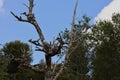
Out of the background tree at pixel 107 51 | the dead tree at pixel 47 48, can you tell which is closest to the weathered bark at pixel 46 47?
the dead tree at pixel 47 48

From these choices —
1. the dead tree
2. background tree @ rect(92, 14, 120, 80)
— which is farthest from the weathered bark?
background tree @ rect(92, 14, 120, 80)

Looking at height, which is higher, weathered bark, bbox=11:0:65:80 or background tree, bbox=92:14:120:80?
background tree, bbox=92:14:120:80

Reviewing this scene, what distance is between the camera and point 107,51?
300 ft

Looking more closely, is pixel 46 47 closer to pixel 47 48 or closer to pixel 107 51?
pixel 47 48

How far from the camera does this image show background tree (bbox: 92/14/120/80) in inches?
3469

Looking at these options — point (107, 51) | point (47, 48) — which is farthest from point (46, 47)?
point (107, 51)

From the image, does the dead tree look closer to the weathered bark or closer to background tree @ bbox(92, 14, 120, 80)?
the weathered bark

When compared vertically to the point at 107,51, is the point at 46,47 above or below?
below

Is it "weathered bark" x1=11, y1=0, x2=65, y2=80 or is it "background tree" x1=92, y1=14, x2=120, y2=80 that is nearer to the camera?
"weathered bark" x1=11, y1=0, x2=65, y2=80

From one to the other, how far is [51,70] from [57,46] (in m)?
0.99

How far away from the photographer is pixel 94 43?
102 m

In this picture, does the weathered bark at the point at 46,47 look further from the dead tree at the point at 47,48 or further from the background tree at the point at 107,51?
the background tree at the point at 107,51

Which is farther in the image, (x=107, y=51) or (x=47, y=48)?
(x=107, y=51)

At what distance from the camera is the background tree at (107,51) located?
8812cm
